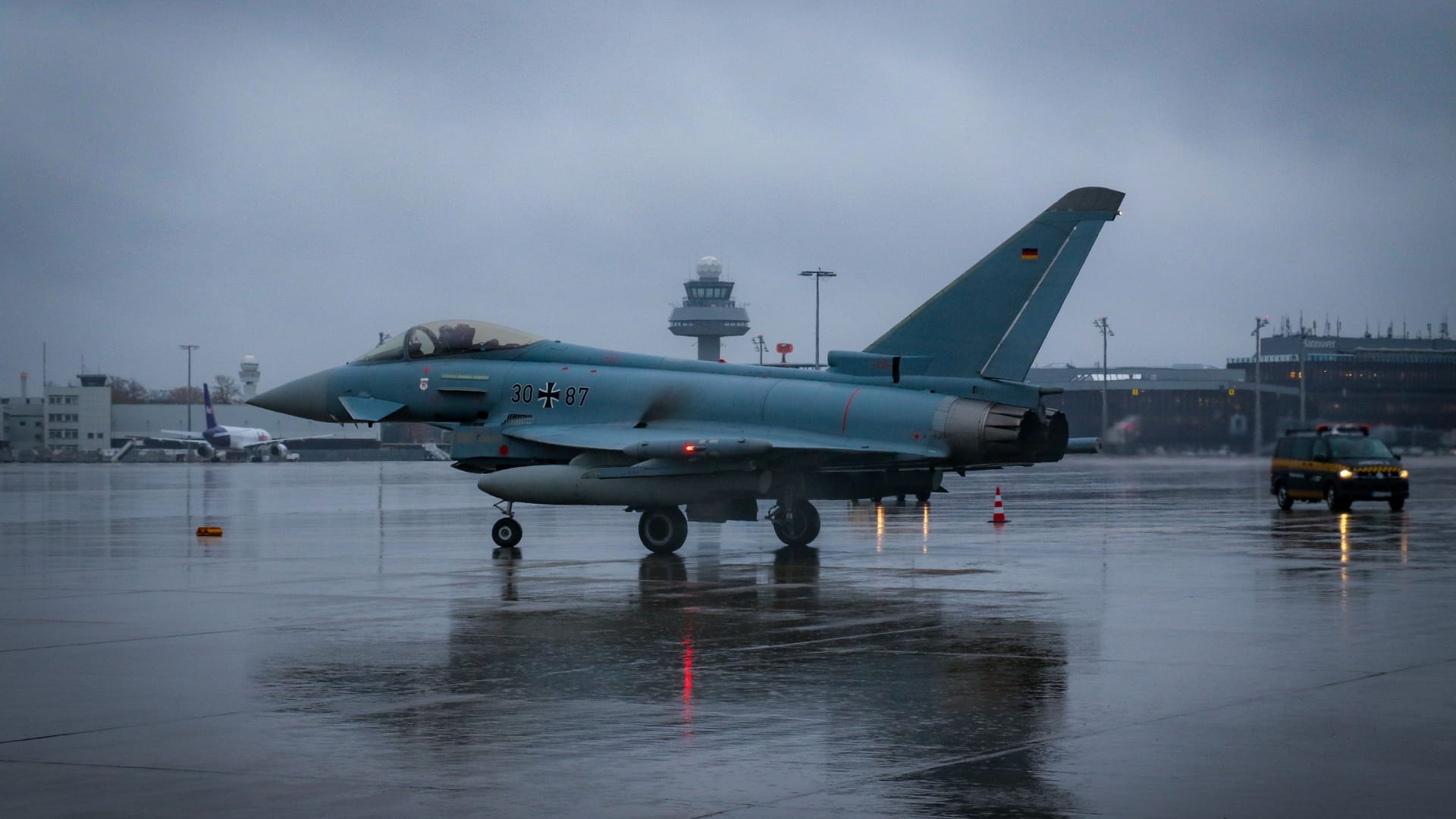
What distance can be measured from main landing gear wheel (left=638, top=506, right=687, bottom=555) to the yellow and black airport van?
17.3 metres

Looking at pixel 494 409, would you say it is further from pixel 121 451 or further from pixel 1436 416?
pixel 121 451

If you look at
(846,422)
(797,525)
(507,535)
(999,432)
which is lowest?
(507,535)

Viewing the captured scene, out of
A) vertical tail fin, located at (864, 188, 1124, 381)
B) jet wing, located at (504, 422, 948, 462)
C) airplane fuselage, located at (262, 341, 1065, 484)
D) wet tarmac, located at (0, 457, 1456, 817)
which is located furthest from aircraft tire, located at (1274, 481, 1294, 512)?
jet wing, located at (504, 422, 948, 462)

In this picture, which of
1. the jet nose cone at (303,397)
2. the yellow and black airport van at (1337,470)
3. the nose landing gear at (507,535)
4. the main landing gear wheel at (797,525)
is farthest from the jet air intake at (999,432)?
the yellow and black airport van at (1337,470)

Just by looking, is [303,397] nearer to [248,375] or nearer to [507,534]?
[507,534]

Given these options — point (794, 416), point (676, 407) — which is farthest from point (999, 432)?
point (676, 407)

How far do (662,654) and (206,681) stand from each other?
11.3 feet

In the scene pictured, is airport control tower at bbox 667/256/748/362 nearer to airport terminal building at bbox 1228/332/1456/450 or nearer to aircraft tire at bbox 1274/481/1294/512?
airport terminal building at bbox 1228/332/1456/450

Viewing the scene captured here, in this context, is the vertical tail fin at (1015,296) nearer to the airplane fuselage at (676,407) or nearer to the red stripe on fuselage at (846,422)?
the airplane fuselage at (676,407)

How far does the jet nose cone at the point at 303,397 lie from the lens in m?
26.7

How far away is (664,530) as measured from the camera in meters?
23.1

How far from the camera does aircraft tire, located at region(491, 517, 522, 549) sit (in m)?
23.8

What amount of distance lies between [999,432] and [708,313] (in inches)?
4724

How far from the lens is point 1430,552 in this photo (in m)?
21.8
